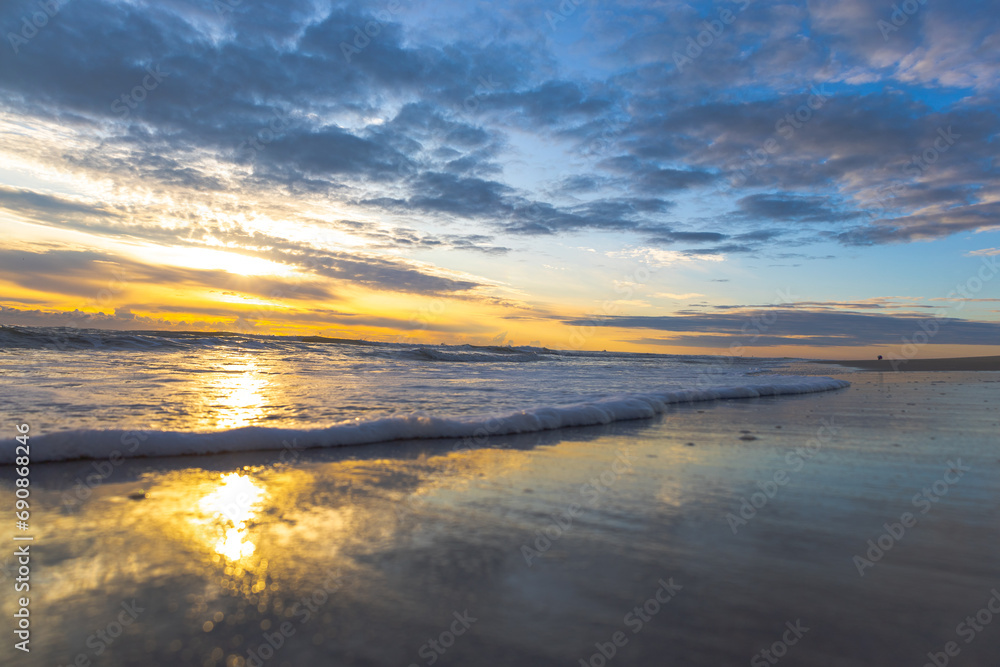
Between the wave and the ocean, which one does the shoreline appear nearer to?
the ocean

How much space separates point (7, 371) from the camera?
9680 mm

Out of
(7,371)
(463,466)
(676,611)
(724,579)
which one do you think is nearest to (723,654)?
(676,611)

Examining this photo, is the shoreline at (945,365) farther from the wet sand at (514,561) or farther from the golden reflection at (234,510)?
the golden reflection at (234,510)

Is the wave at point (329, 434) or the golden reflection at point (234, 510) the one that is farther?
the wave at point (329, 434)

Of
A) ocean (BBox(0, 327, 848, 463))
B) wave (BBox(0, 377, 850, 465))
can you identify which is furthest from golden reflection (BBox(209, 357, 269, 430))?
wave (BBox(0, 377, 850, 465))

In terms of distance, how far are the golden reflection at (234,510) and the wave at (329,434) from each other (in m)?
1.00

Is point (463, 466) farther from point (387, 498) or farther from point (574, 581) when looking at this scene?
point (574, 581)

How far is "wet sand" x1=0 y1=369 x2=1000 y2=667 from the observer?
6.05 feet

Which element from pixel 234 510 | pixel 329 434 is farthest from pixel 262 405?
pixel 234 510

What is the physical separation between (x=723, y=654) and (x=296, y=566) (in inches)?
72.6

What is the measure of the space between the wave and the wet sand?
269 mm

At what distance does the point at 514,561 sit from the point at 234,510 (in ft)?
6.22

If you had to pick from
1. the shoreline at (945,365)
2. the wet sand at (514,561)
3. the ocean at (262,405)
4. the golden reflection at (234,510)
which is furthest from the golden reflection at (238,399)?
the shoreline at (945,365)

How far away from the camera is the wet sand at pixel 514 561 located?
1.84 metres
